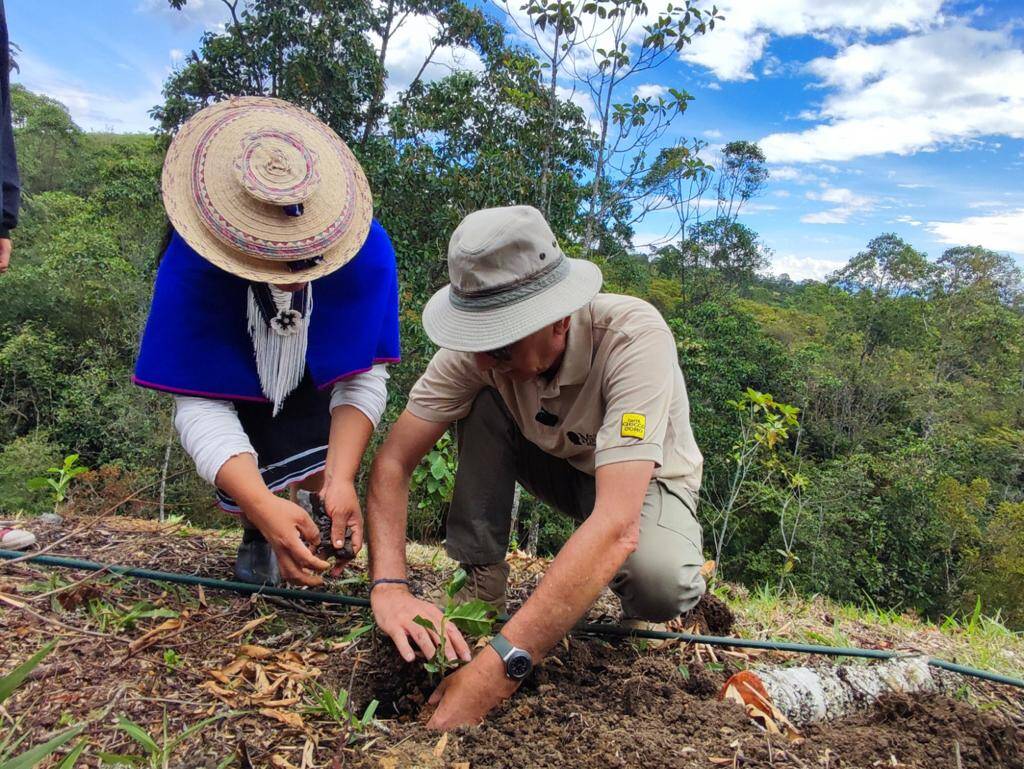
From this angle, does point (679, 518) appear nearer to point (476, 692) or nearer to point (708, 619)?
point (708, 619)

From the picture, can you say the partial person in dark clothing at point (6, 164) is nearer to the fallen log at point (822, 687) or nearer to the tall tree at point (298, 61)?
the fallen log at point (822, 687)

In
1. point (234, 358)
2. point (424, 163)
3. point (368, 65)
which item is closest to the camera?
point (234, 358)

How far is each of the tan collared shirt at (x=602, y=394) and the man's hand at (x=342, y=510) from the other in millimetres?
325

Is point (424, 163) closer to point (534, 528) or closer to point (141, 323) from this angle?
point (534, 528)

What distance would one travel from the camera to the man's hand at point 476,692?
149cm

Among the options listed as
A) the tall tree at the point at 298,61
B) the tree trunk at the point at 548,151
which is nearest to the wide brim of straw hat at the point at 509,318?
the tree trunk at the point at 548,151

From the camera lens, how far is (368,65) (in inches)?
424

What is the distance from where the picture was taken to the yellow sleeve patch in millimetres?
1627

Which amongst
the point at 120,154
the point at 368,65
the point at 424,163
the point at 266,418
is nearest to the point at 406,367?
the point at 424,163

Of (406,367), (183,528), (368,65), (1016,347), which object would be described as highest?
(368,65)

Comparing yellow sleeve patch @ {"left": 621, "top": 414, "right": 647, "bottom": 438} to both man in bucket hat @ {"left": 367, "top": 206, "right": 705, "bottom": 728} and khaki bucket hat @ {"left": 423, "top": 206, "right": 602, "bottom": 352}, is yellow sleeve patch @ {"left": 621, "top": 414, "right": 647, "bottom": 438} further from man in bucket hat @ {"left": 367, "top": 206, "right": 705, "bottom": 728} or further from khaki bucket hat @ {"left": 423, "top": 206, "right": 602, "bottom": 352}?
khaki bucket hat @ {"left": 423, "top": 206, "right": 602, "bottom": 352}

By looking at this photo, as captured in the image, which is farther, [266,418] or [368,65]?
[368,65]

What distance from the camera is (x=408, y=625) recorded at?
5.48ft

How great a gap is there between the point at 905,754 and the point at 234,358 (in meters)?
1.93
